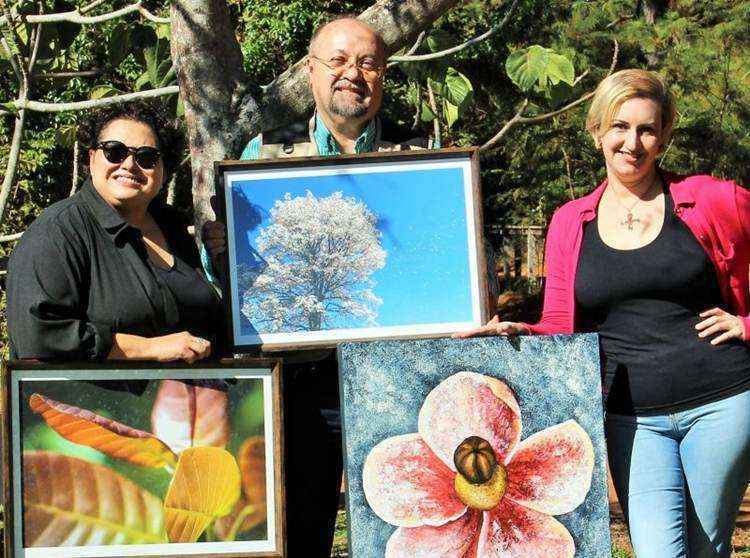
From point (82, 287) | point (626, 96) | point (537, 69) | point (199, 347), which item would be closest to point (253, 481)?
point (199, 347)

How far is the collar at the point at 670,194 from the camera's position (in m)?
3.69

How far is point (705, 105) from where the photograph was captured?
15.2 metres

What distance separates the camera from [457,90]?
21.1ft

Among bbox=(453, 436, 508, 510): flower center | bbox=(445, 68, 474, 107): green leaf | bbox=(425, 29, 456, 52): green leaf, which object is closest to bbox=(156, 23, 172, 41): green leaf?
bbox=(425, 29, 456, 52): green leaf

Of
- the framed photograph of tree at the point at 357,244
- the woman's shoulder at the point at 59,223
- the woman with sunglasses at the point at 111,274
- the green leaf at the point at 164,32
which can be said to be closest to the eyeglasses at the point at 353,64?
the framed photograph of tree at the point at 357,244

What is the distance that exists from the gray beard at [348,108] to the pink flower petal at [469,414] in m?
1.00

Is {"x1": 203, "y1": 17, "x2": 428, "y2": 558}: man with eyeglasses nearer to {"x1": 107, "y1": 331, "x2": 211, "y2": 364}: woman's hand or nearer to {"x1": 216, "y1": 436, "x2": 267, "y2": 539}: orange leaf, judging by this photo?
{"x1": 216, "y1": 436, "x2": 267, "y2": 539}: orange leaf

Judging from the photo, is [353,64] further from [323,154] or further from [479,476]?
[479,476]

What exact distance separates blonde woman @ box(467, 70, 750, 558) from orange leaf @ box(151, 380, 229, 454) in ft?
3.00

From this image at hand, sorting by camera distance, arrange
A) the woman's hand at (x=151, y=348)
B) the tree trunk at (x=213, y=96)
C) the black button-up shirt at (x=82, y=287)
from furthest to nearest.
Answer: the tree trunk at (x=213, y=96), the woman's hand at (x=151, y=348), the black button-up shirt at (x=82, y=287)

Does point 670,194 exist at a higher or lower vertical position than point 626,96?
lower

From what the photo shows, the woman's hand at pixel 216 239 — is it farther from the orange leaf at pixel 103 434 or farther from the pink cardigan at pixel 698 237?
the pink cardigan at pixel 698 237

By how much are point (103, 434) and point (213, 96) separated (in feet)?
6.66

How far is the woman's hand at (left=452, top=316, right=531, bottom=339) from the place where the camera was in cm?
365
